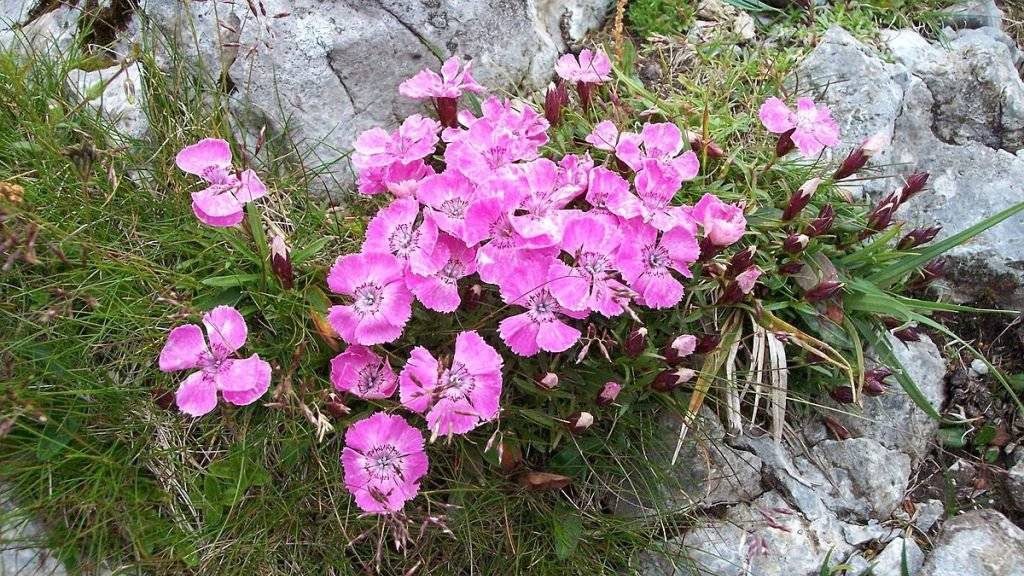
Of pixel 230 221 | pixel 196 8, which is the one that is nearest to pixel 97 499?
pixel 230 221

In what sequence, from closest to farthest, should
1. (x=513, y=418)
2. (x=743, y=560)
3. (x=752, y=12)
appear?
(x=513, y=418) → (x=743, y=560) → (x=752, y=12)

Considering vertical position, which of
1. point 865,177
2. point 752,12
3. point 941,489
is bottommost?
point 941,489

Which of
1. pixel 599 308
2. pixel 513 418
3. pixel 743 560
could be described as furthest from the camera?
pixel 743 560

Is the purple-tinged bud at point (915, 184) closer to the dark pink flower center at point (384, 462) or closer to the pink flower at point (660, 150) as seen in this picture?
the pink flower at point (660, 150)

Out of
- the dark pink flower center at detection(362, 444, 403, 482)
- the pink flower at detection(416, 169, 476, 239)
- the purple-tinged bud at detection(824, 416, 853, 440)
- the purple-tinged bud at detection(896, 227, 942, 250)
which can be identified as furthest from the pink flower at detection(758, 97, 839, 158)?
the dark pink flower center at detection(362, 444, 403, 482)

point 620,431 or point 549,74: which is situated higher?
point 549,74

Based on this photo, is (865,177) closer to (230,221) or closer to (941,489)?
(941,489)
